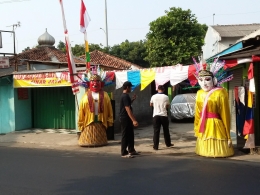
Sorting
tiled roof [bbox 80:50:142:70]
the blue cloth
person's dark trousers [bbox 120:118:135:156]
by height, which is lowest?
person's dark trousers [bbox 120:118:135:156]

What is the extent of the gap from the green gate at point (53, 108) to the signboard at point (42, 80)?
97 cm

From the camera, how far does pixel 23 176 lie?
6.46m

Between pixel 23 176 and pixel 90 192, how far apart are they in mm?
1874

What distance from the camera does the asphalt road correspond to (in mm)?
5352

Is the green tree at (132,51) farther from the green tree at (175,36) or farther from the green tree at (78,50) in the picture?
the green tree at (175,36)

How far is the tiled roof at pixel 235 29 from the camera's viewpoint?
1159 inches

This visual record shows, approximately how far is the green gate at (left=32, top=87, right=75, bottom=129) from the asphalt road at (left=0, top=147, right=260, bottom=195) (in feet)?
17.0

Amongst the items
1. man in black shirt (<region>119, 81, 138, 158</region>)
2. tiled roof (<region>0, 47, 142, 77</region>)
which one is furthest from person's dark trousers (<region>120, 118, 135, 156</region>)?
tiled roof (<region>0, 47, 142, 77</region>)

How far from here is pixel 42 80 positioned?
509 inches

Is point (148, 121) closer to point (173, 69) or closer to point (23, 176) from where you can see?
point (173, 69)

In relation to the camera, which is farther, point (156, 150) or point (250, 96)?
point (156, 150)

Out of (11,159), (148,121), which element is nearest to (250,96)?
(11,159)

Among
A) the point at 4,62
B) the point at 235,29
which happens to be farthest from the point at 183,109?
the point at 235,29

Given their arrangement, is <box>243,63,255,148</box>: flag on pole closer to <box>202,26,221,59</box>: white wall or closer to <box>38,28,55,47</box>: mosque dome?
<box>38,28,55,47</box>: mosque dome
